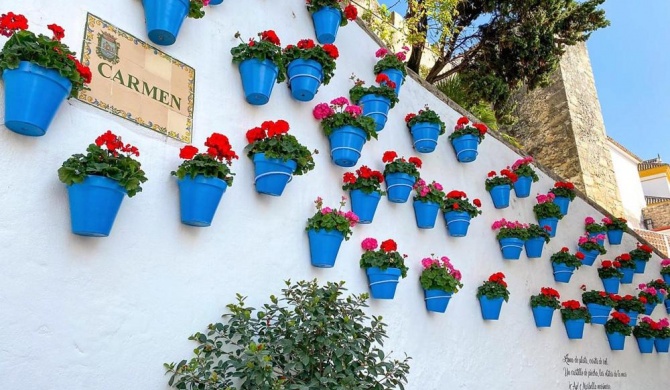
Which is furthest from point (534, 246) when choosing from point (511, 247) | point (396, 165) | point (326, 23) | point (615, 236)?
point (326, 23)

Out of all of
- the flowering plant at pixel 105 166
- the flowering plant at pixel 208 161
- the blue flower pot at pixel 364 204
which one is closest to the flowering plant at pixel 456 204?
the blue flower pot at pixel 364 204

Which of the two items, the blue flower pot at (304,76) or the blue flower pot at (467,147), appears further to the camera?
the blue flower pot at (467,147)

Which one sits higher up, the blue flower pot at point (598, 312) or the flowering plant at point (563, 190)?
the flowering plant at point (563, 190)

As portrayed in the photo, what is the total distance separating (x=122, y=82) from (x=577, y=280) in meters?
4.83

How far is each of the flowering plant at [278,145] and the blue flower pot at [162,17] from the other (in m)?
0.59

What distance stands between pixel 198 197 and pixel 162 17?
0.82 meters

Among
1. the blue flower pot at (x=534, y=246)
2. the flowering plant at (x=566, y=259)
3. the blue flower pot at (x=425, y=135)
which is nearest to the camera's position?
the blue flower pot at (x=425, y=135)

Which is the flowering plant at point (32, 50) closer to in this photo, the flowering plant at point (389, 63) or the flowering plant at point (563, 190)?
the flowering plant at point (389, 63)

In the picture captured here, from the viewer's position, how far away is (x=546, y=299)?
4.30 meters

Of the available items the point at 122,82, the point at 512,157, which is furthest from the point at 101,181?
the point at 512,157

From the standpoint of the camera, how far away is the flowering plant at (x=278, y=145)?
237cm

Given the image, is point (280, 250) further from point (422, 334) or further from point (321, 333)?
point (422, 334)

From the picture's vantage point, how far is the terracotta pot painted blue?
14.2 ft

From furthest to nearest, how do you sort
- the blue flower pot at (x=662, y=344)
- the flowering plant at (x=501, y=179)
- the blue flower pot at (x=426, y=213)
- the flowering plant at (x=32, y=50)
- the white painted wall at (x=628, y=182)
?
the white painted wall at (x=628, y=182) → the blue flower pot at (x=662, y=344) → the flowering plant at (x=501, y=179) → the blue flower pot at (x=426, y=213) → the flowering plant at (x=32, y=50)
